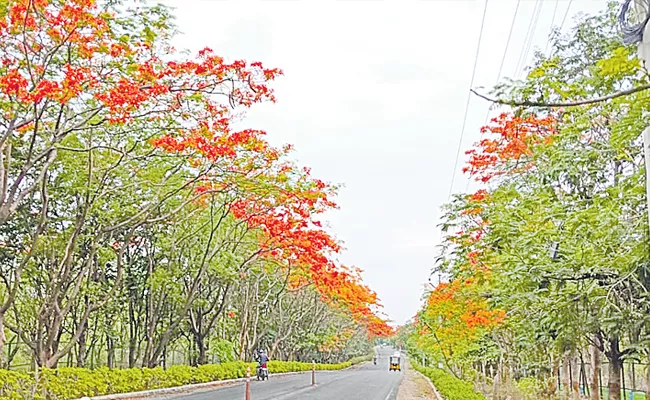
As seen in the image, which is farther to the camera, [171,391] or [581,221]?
[171,391]

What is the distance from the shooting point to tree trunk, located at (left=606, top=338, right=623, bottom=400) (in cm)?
959

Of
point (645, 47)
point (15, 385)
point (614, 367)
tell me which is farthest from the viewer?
point (15, 385)

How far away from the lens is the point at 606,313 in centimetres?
784

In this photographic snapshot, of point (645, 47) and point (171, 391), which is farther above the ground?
point (645, 47)

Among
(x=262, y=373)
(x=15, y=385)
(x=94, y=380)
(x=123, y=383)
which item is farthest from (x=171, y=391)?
(x=262, y=373)

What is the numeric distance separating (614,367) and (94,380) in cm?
1038

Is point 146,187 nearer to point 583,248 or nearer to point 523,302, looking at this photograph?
point 523,302

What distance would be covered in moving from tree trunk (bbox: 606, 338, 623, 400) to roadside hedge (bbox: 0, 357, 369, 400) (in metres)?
7.72

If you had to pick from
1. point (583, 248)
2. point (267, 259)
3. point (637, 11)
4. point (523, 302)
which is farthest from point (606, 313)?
point (267, 259)

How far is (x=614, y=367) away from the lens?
32.2 feet

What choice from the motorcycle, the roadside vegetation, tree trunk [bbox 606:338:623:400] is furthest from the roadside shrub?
the motorcycle

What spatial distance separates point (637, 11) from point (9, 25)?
8285 millimetres

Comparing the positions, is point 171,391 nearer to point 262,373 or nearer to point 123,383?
point 123,383

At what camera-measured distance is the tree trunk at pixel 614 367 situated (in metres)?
9.59
